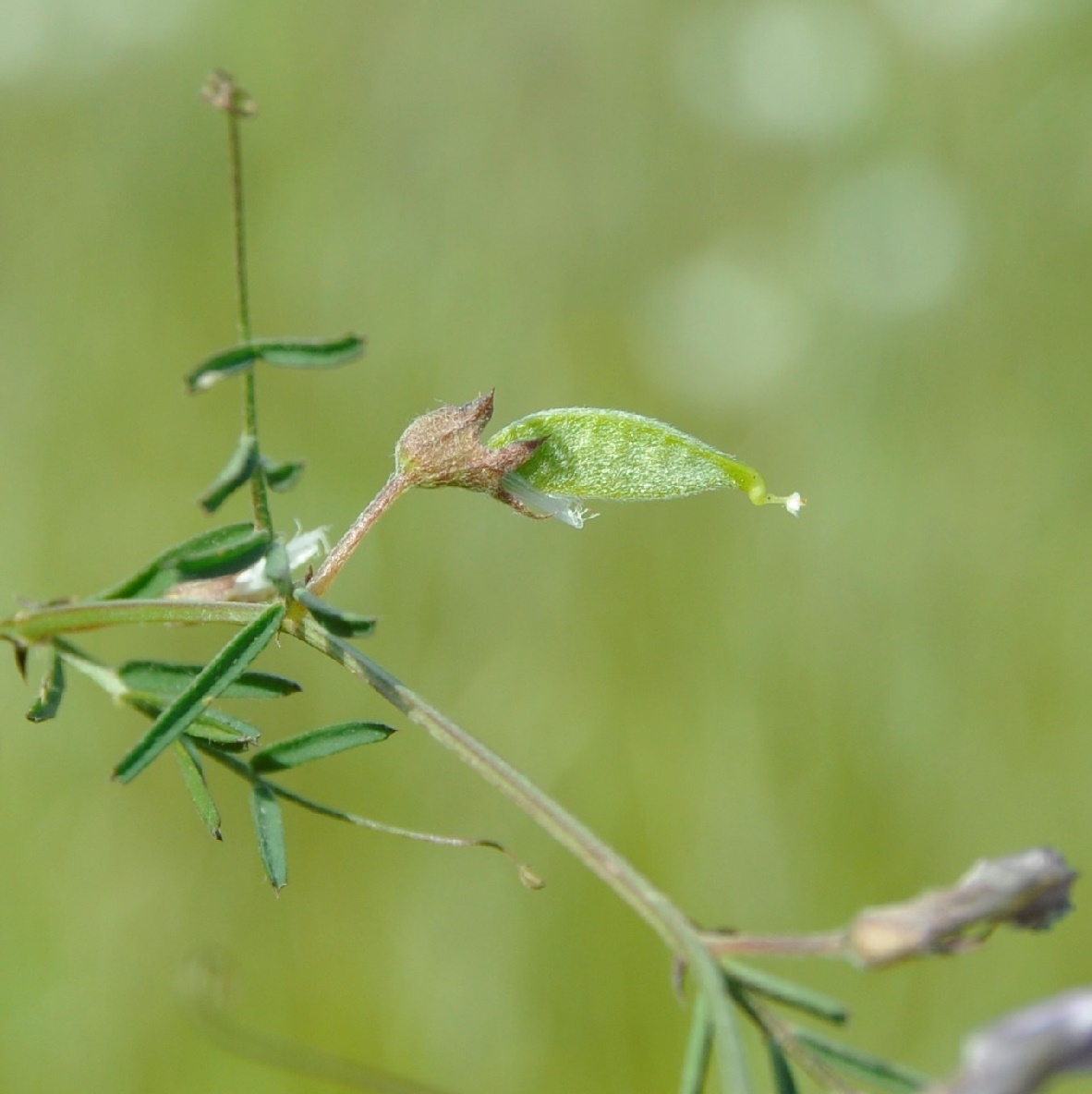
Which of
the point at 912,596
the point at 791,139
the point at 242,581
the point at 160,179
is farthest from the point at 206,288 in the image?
the point at 242,581

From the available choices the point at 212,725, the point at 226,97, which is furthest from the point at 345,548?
the point at 226,97

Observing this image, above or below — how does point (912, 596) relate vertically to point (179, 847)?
above

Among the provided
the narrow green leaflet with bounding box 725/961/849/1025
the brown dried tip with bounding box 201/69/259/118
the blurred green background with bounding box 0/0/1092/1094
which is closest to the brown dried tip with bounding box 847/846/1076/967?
the narrow green leaflet with bounding box 725/961/849/1025

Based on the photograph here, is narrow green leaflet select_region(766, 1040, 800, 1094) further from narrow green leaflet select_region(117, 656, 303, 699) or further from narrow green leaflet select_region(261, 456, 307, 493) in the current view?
narrow green leaflet select_region(261, 456, 307, 493)

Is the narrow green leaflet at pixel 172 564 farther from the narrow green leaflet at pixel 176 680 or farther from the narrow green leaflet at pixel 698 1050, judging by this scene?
the narrow green leaflet at pixel 698 1050

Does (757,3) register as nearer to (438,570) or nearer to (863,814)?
(438,570)

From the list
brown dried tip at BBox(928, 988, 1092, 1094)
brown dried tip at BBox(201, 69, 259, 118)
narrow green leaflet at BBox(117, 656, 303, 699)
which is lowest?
brown dried tip at BBox(928, 988, 1092, 1094)
